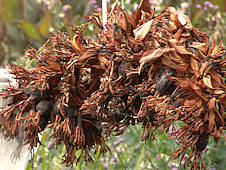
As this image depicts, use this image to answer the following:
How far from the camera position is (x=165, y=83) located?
0.33m

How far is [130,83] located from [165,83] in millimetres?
71

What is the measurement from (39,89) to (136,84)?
5.3 inches

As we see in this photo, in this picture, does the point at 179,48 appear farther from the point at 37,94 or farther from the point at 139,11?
the point at 37,94

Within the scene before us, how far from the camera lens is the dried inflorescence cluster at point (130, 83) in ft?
1.03

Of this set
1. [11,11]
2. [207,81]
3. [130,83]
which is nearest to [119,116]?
[130,83]

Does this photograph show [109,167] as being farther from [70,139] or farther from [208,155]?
[70,139]

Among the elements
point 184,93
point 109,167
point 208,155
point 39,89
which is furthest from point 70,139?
point 109,167

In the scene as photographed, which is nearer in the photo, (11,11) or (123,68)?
(123,68)

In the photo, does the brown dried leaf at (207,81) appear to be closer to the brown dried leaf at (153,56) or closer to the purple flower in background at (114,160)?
the brown dried leaf at (153,56)

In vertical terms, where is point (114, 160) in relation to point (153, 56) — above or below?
below

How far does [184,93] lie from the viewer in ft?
1.07

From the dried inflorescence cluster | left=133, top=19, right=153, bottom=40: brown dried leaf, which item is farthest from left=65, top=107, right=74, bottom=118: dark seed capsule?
left=133, top=19, right=153, bottom=40: brown dried leaf

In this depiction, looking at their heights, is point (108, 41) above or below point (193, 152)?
above

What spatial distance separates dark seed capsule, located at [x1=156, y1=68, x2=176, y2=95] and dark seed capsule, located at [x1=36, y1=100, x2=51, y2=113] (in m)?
0.18
